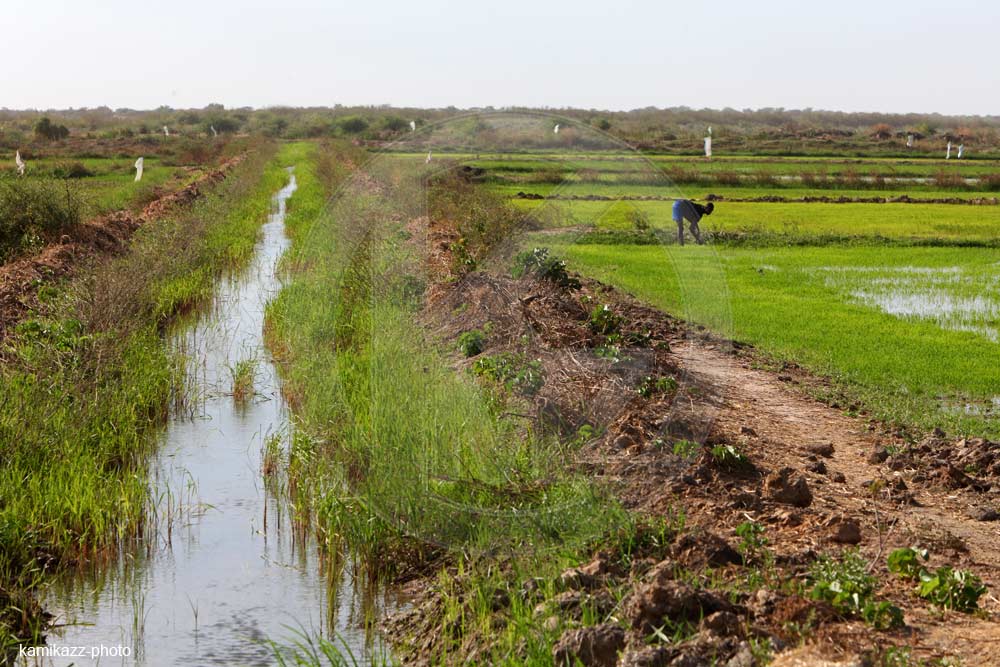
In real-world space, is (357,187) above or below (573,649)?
above

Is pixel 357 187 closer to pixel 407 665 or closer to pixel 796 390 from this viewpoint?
pixel 796 390

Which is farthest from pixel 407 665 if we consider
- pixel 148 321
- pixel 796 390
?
pixel 148 321

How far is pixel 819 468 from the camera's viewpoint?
6012 mm


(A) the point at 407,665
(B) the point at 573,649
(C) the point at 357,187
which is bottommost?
(A) the point at 407,665

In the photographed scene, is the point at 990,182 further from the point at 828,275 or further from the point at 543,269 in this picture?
the point at 543,269

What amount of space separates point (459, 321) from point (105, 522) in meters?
4.23

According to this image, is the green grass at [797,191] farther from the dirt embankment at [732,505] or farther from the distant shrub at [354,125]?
the distant shrub at [354,125]

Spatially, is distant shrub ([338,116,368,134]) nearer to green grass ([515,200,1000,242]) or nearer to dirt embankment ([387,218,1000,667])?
green grass ([515,200,1000,242])

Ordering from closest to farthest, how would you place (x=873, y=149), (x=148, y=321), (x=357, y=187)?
(x=148, y=321), (x=357, y=187), (x=873, y=149)

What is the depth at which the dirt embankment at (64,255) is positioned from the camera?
31.3ft

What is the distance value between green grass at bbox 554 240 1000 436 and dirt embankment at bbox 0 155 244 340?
6.59 meters

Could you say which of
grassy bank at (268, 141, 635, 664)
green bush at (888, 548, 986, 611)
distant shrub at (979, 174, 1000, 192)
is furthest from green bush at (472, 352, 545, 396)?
distant shrub at (979, 174, 1000, 192)

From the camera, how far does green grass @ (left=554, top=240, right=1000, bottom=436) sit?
8148 millimetres

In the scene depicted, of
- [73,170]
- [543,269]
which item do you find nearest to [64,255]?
[543,269]
